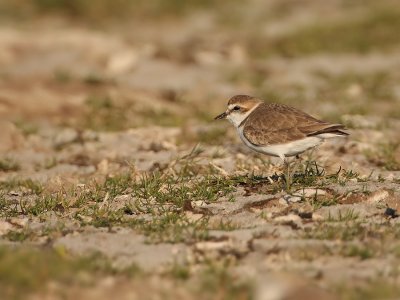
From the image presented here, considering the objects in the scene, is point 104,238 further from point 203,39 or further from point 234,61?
point 203,39

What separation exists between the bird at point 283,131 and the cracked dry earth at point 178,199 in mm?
381

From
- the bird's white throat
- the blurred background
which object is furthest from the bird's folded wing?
the blurred background

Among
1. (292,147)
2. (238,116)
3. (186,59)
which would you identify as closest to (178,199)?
(292,147)

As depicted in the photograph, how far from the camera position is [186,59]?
60.3 ft

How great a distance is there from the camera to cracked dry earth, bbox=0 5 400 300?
218 inches

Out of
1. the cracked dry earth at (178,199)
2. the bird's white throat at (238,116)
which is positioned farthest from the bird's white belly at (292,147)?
the bird's white throat at (238,116)

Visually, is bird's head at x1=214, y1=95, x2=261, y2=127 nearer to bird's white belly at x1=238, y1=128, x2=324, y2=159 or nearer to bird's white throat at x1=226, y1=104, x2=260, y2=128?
bird's white throat at x1=226, y1=104, x2=260, y2=128

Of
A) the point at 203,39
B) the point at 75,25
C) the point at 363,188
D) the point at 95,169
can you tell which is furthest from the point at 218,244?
the point at 75,25

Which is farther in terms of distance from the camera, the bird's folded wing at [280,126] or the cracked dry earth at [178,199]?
the bird's folded wing at [280,126]

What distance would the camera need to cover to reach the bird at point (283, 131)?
798 centimetres

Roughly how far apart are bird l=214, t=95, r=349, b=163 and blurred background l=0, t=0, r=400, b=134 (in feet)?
15.4

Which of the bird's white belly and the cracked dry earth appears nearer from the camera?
the cracked dry earth

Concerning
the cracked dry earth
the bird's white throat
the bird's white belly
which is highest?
the bird's white throat

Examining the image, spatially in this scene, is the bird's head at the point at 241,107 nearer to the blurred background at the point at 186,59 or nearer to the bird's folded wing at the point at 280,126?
the bird's folded wing at the point at 280,126
